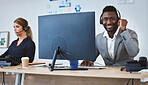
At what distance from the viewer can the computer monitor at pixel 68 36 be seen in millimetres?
1666

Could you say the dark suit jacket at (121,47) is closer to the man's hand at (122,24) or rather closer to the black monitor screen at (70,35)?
the man's hand at (122,24)

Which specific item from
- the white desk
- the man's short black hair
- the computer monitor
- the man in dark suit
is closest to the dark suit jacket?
the man in dark suit

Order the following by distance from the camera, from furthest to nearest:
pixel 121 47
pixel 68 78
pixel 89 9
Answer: pixel 89 9 → pixel 121 47 → pixel 68 78

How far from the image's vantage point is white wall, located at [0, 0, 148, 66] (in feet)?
10.6

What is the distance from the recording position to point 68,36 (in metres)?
1.73

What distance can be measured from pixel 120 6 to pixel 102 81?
192 cm

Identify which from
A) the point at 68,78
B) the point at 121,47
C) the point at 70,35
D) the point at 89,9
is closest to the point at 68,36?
the point at 70,35

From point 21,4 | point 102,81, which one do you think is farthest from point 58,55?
point 21,4

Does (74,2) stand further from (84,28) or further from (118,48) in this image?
(84,28)

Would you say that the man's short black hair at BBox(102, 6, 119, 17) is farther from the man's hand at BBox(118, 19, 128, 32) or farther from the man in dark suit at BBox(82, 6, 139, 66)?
the man's hand at BBox(118, 19, 128, 32)

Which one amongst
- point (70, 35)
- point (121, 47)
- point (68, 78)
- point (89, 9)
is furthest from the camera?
point (89, 9)

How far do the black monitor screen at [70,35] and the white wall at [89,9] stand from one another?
1.85 meters

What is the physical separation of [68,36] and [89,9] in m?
1.98

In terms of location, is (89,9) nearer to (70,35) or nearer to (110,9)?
(110,9)
